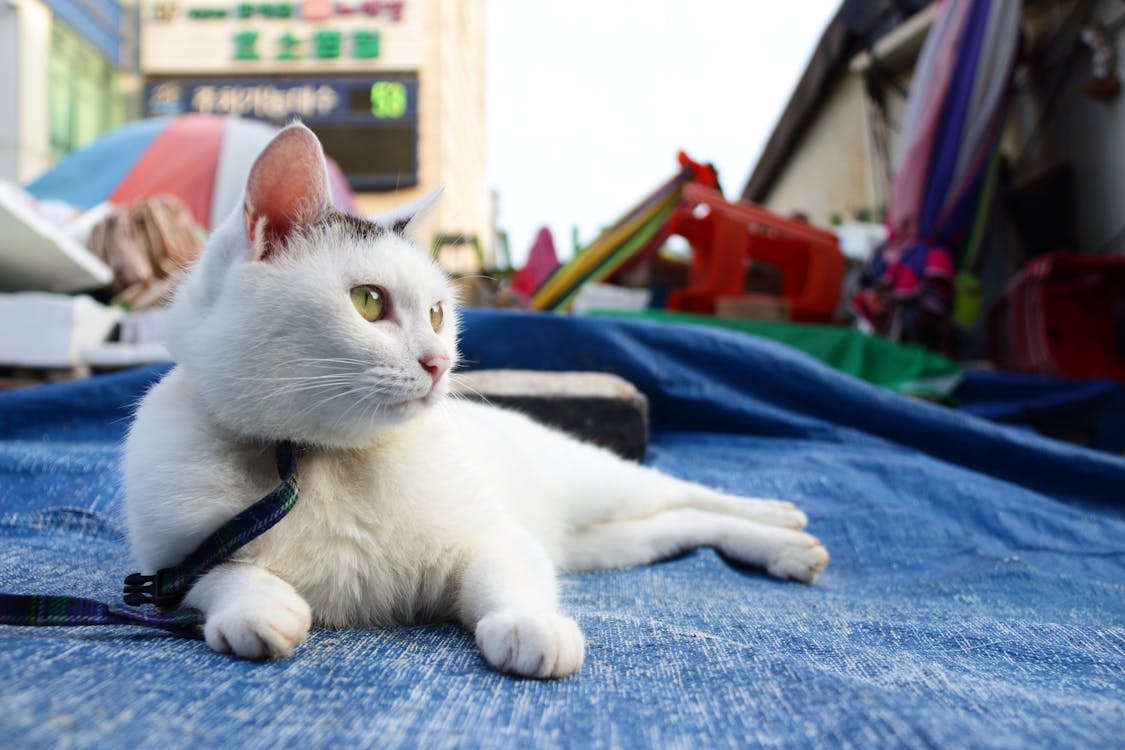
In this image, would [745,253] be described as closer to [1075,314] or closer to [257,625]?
[1075,314]

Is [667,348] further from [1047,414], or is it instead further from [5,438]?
[5,438]

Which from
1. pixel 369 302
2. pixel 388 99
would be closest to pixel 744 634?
pixel 369 302

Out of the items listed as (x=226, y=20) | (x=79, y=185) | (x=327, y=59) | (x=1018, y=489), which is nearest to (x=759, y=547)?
(x=1018, y=489)

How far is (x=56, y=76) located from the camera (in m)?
7.25

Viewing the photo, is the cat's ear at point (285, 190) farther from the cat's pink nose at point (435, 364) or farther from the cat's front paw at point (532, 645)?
the cat's front paw at point (532, 645)

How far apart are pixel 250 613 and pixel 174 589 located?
135mm

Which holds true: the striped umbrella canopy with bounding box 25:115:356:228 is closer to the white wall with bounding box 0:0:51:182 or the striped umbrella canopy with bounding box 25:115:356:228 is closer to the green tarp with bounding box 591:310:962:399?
the green tarp with bounding box 591:310:962:399

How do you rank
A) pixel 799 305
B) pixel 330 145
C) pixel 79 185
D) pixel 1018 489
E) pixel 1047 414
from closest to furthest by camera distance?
pixel 1018 489
pixel 1047 414
pixel 799 305
pixel 79 185
pixel 330 145

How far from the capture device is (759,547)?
106 cm

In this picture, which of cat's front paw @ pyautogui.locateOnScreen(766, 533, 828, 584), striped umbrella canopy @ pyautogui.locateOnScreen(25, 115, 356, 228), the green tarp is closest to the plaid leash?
cat's front paw @ pyautogui.locateOnScreen(766, 533, 828, 584)

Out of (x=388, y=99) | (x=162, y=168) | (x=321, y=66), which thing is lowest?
(x=162, y=168)

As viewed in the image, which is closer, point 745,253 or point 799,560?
point 799,560

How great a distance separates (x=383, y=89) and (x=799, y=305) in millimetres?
6227

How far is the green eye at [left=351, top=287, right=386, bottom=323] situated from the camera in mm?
640
